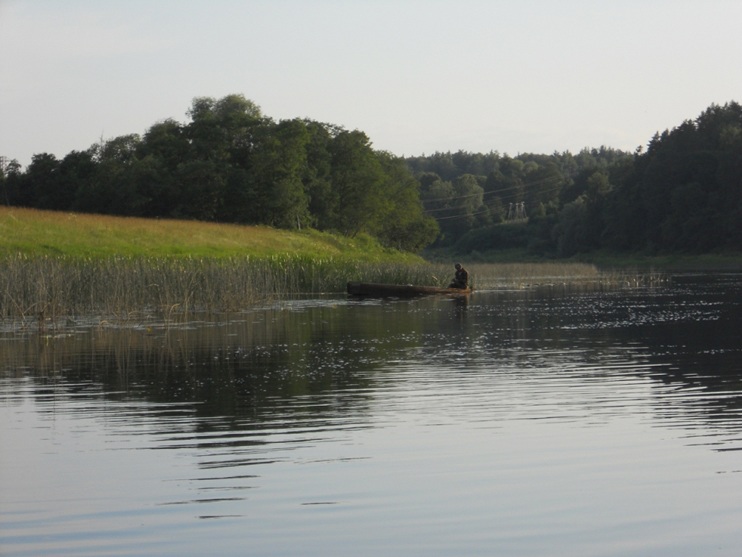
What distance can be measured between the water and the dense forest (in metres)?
48.2

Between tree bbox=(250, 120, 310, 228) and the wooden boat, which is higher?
tree bbox=(250, 120, 310, 228)

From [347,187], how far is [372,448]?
6900 centimetres

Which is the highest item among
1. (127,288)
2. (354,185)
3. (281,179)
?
(354,185)

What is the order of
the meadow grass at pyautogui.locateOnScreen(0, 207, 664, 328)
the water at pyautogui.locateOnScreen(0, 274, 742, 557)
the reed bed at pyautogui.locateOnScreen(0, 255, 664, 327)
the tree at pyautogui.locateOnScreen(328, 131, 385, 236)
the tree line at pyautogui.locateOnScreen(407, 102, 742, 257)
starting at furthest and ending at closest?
the tree line at pyautogui.locateOnScreen(407, 102, 742, 257) < the tree at pyautogui.locateOnScreen(328, 131, 385, 236) < the meadow grass at pyautogui.locateOnScreen(0, 207, 664, 328) < the reed bed at pyautogui.locateOnScreen(0, 255, 664, 327) < the water at pyautogui.locateOnScreen(0, 274, 742, 557)

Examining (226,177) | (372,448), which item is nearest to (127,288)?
(372,448)

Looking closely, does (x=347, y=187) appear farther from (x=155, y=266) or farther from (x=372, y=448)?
(x=372, y=448)

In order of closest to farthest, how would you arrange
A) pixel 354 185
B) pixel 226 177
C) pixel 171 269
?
pixel 171 269
pixel 226 177
pixel 354 185

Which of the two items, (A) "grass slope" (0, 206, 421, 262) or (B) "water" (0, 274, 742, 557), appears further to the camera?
(A) "grass slope" (0, 206, 421, 262)

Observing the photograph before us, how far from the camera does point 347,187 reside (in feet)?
257

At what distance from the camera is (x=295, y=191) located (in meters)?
68.0

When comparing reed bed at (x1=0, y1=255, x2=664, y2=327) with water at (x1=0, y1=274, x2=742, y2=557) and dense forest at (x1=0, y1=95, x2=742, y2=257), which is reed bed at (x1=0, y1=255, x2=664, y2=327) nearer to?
water at (x1=0, y1=274, x2=742, y2=557)

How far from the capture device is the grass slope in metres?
42.2

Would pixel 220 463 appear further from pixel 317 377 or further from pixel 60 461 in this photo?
pixel 317 377

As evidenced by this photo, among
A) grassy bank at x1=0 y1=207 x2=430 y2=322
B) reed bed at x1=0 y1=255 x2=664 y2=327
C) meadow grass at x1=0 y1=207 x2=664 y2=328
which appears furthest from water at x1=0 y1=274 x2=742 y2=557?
meadow grass at x1=0 y1=207 x2=664 y2=328
